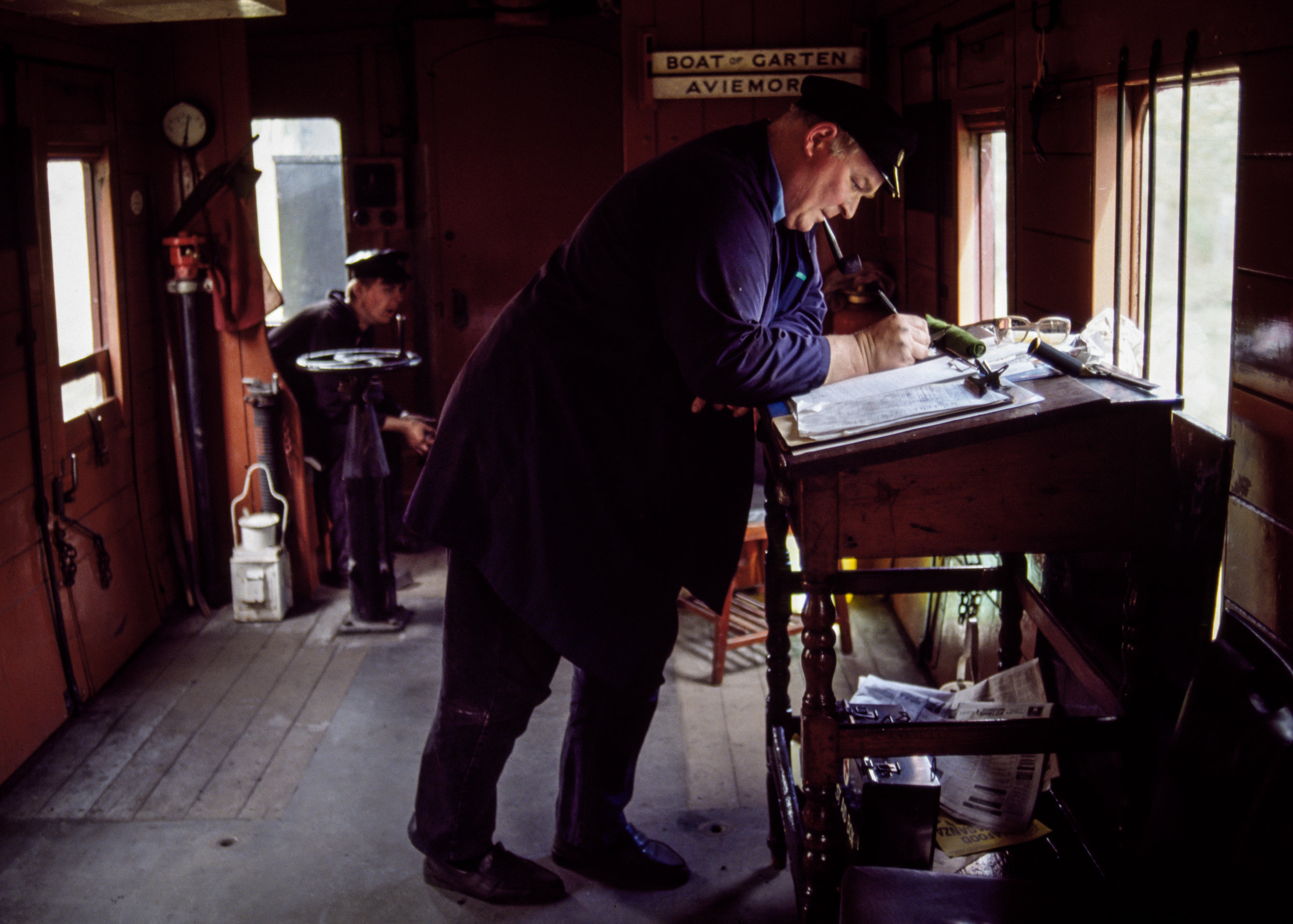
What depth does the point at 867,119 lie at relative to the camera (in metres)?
2.13

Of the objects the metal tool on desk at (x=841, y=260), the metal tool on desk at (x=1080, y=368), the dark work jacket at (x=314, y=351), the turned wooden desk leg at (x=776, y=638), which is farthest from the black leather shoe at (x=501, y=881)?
the dark work jacket at (x=314, y=351)

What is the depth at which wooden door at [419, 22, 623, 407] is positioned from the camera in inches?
240

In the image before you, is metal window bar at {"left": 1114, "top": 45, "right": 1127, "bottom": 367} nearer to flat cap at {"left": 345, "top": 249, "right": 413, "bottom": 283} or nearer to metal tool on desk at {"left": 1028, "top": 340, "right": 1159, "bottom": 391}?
metal tool on desk at {"left": 1028, "top": 340, "right": 1159, "bottom": 391}

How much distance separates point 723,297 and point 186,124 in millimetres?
3485

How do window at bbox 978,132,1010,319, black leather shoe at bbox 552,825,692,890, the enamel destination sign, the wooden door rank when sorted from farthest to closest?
the wooden door
the enamel destination sign
window at bbox 978,132,1010,319
black leather shoe at bbox 552,825,692,890

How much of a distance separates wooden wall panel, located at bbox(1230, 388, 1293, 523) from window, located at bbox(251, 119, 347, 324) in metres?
5.33

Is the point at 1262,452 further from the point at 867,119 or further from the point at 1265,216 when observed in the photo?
the point at 867,119

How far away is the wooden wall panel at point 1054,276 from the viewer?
8.87 ft

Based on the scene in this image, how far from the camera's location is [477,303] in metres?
6.33

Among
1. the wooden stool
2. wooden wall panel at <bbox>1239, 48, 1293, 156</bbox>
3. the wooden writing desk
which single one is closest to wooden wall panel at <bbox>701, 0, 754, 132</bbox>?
the wooden stool

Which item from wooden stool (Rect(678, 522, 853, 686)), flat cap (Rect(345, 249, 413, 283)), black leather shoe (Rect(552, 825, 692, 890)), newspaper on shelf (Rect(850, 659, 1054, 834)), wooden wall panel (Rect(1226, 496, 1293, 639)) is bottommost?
black leather shoe (Rect(552, 825, 692, 890))

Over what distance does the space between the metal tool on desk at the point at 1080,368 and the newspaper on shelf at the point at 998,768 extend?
618 millimetres

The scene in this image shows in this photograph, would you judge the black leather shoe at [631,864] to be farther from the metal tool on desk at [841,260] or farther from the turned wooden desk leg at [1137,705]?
the metal tool on desk at [841,260]

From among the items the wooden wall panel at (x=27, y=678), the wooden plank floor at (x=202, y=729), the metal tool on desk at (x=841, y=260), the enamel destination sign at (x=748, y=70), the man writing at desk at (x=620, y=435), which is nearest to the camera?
the man writing at desk at (x=620, y=435)
